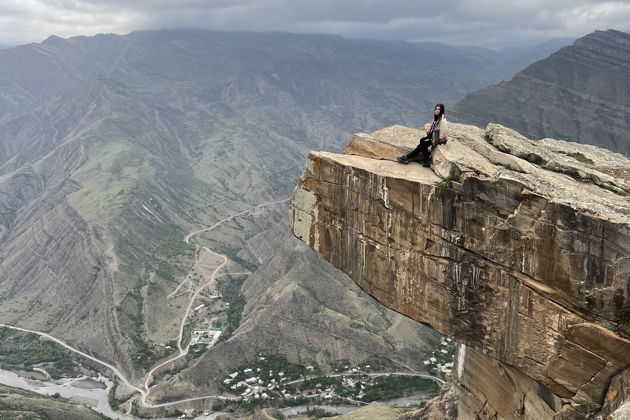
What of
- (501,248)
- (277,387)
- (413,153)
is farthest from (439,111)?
(277,387)

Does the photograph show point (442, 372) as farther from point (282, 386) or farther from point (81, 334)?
point (81, 334)

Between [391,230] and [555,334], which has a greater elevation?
[391,230]

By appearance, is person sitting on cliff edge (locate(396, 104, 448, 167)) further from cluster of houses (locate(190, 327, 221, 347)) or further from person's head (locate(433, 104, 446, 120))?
cluster of houses (locate(190, 327, 221, 347))

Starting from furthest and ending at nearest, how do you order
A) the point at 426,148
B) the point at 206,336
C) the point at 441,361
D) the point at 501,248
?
1. the point at 206,336
2. the point at 441,361
3. the point at 426,148
4. the point at 501,248

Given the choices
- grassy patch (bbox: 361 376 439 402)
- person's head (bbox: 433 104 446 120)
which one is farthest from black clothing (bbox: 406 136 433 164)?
grassy patch (bbox: 361 376 439 402)

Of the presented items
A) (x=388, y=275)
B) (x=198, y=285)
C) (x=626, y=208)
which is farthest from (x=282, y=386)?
(x=626, y=208)

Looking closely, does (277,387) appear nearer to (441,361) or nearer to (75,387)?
(441,361)
